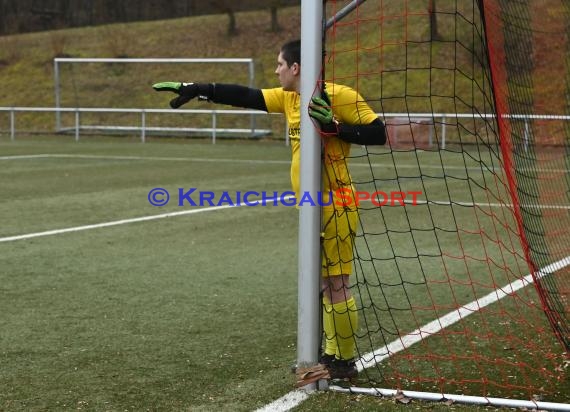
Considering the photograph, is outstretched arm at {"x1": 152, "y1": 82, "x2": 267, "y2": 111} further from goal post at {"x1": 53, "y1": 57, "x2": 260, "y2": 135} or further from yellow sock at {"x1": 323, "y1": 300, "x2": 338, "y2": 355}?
goal post at {"x1": 53, "y1": 57, "x2": 260, "y2": 135}

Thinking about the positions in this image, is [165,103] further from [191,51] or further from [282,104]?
[282,104]

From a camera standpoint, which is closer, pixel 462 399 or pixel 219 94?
pixel 462 399

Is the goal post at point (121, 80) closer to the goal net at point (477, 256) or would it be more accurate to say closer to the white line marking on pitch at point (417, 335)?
the goal net at point (477, 256)

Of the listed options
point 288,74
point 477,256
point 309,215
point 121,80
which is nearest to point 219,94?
point 288,74

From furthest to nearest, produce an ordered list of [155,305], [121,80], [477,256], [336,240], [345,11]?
[121,80]
[477,256]
[155,305]
[345,11]
[336,240]

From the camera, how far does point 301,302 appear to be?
4.26m

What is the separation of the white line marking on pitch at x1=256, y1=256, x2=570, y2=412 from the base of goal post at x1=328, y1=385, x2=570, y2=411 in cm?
24

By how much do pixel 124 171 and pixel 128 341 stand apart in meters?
10.5

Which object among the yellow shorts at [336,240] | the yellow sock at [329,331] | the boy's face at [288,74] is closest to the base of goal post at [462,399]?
the yellow sock at [329,331]

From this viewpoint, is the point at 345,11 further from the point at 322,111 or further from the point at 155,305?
the point at 155,305

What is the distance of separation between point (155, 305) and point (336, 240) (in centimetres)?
186

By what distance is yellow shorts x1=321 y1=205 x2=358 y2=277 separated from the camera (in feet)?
14.3

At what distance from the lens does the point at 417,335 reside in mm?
5152

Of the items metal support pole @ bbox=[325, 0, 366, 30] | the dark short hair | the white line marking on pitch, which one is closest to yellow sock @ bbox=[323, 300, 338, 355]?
the white line marking on pitch
